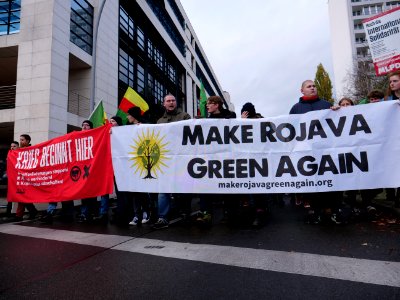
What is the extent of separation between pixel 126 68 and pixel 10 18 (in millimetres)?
7396

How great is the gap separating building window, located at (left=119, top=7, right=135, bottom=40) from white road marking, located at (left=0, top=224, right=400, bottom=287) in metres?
18.1

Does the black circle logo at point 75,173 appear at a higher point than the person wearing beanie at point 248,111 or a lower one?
lower

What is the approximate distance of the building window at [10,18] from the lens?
12.7 metres

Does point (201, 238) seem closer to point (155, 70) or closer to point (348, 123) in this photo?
point (348, 123)

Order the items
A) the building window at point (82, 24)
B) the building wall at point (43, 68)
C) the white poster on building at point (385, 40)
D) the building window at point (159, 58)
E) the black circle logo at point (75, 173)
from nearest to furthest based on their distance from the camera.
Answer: the black circle logo at point (75, 173), the white poster on building at point (385, 40), the building wall at point (43, 68), the building window at point (82, 24), the building window at point (159, 58)

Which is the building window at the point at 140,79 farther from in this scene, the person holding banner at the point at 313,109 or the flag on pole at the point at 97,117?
the person holding banner at the point at 313,109

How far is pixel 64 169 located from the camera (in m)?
6.03

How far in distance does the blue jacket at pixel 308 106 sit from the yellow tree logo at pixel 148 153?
227 cm

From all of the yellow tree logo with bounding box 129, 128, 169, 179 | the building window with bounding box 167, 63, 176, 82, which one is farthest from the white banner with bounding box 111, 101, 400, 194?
the building window with bounding box 167, 63, 176, 82

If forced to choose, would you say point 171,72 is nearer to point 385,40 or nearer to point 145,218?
point 385,40

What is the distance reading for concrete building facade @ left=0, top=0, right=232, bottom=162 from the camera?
11.7 metres

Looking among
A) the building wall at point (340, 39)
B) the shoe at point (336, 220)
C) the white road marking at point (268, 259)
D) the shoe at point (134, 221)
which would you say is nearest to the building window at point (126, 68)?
the shoe at point (134, 221)

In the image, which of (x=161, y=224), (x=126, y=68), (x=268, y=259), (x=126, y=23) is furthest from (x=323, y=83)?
(x=268, y=259)

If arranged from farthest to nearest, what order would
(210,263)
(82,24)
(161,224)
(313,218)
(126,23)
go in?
(126,23) < (82,24) < (161,224) < (313,218) < (210,263)
